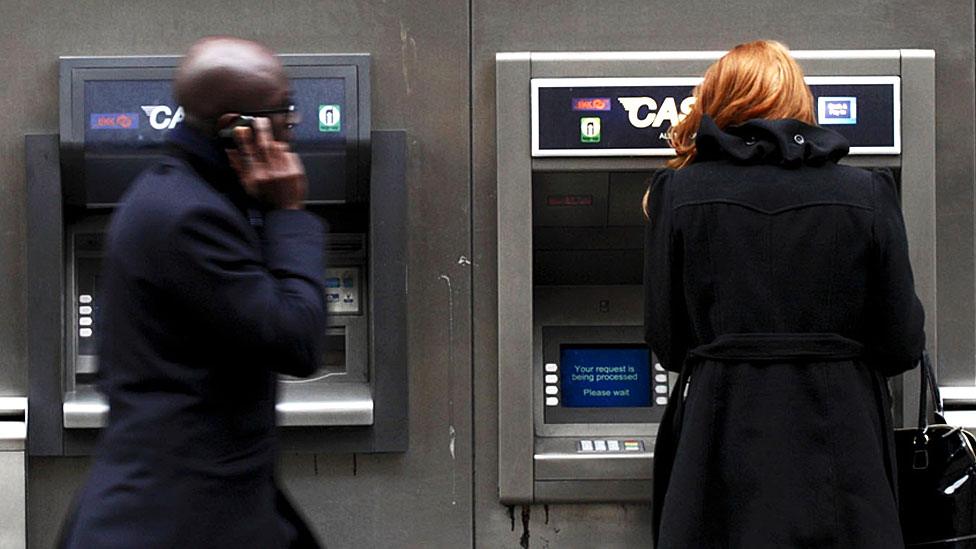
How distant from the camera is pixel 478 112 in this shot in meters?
3.92

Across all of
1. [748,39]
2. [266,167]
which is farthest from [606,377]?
[266,167]

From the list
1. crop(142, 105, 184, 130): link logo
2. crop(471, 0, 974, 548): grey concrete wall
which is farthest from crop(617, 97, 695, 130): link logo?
crop(142, 105, 184, 130): link logo

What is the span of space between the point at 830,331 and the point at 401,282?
1359 millimetres

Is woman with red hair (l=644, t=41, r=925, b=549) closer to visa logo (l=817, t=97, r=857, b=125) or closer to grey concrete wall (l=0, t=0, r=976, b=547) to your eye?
visa logo (l=817, t=97, r=857, b=125)

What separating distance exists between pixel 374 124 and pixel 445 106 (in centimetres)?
20

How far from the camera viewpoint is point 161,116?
384 centimetres

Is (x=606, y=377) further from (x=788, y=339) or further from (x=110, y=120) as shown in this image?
(x=110, y=120)

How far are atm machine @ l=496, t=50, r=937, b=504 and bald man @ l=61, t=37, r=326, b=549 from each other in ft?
5.39

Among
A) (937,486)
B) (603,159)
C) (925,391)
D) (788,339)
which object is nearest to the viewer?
(788,339)

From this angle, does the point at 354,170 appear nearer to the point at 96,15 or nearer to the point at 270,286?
the point at 96,15

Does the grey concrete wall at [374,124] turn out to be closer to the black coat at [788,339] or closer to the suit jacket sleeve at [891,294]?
the black coat at [788,339]

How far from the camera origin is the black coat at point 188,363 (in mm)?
2107

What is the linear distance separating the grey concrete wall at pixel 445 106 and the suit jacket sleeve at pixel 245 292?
68.0 inches

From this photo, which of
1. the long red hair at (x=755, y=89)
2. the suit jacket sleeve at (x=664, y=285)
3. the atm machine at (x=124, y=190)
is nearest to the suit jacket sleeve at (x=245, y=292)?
the suit jacket sleeve at (x=664, y=285)
